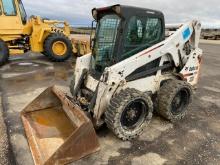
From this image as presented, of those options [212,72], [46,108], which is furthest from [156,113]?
[212,72]

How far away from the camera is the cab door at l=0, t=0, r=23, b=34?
895 cm

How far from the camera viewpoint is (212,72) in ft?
30.9

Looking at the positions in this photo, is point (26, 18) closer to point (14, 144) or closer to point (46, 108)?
point (46, 108)

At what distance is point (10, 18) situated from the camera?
29.9 ft

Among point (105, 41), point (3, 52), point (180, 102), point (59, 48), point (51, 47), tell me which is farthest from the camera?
point (59, 48)

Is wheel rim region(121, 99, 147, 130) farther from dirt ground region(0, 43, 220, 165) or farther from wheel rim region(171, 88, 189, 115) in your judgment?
wheel rim region(171, 88, 189, 115)

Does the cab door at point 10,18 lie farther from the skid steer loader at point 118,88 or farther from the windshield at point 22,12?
the skid steer loader at point 118,88

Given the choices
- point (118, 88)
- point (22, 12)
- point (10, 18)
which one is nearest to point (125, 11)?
point (118, 88)

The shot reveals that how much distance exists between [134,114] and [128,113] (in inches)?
5.5

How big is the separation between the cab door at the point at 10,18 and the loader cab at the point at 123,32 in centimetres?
565

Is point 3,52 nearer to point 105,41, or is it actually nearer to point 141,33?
point 105,41

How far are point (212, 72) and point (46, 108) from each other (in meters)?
7.09

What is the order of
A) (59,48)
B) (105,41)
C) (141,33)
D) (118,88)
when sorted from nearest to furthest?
(118,88)
(141,33)
(105,41)
(59,48)

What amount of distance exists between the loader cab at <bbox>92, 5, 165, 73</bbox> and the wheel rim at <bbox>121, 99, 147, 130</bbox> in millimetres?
776
